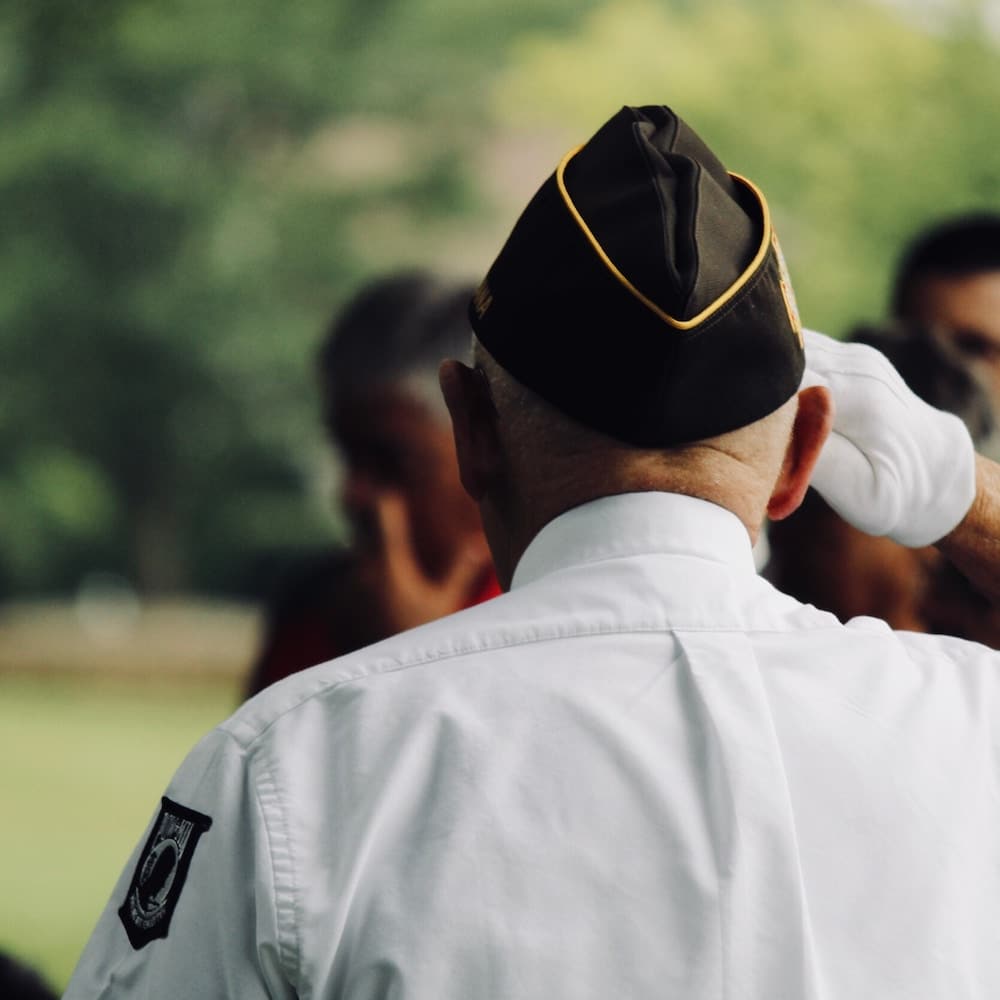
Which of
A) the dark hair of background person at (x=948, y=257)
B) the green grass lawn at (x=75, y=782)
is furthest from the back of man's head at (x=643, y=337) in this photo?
the green grass lawn at (x=75, y=782)

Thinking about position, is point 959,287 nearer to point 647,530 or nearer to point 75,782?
point 647,530

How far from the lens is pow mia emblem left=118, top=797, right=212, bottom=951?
98 centimetres

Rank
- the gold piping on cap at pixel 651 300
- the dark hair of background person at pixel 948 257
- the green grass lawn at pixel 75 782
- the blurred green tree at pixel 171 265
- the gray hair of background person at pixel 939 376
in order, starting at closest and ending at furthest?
the gold piping on cap at pixel 651 300
the gray hair of background person at pixel 939 376
the dark hair of background person at pixel 948 257
the green grass lawn at pixel 75 782
the blurred green tree at pixel 171 265

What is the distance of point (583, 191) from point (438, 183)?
17.9 meters

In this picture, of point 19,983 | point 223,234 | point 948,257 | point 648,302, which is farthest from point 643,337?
point 223,234

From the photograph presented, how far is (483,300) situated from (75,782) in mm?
14948

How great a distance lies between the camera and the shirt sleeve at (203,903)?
0.96m

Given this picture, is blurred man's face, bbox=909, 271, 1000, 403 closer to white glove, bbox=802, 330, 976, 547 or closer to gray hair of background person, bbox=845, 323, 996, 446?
gray hair of background person, bbox=845, 323, 996, 446

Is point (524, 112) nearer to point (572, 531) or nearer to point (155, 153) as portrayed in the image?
point (155, 153)

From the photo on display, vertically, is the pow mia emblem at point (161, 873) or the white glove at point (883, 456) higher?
the white glove at point (883, 456)

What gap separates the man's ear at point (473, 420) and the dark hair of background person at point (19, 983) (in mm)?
779

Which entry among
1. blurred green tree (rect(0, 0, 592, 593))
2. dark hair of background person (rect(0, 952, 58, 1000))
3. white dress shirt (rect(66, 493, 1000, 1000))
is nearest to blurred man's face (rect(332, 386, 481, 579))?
dark hair of background person (rect(0, 952, 58, 1000))

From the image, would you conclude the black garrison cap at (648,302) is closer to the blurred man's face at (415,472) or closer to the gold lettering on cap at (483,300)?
the gold lettering on cap at (483,300)

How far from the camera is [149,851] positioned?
1.01 m
